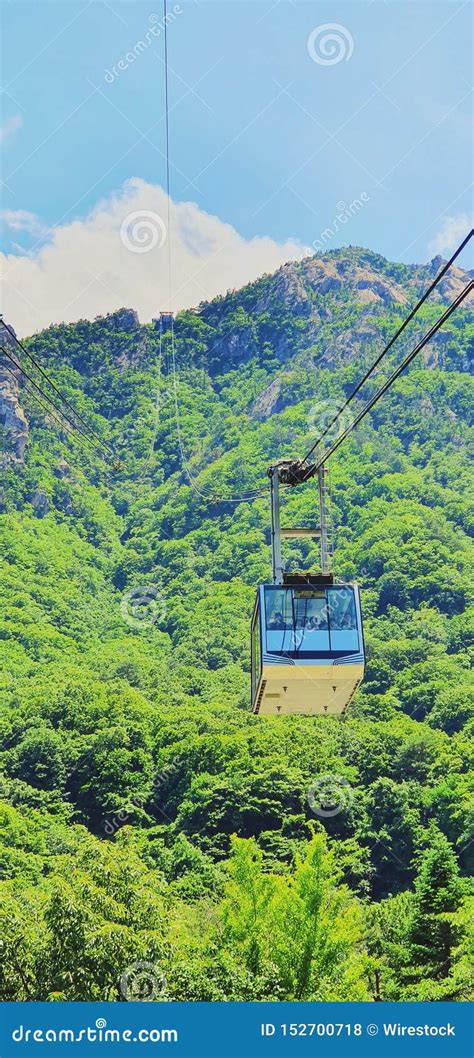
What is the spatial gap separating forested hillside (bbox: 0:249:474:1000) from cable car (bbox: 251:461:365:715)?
8962 mm

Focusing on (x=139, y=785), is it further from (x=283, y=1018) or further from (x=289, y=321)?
(x=289, y=321)

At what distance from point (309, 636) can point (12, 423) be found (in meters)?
82.4

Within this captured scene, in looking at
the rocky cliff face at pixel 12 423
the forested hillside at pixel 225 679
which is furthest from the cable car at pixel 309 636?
the rocky cliff face at pixel 12 423

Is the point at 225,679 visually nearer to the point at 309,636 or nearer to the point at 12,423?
the point at 12,423

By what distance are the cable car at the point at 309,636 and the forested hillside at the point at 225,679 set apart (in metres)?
8.96

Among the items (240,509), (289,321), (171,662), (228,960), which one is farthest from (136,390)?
(228,960)

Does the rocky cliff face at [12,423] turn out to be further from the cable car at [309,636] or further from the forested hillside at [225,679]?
the cable car at [309,636]

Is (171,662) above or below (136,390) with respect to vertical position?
below

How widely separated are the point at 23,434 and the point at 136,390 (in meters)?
23.7

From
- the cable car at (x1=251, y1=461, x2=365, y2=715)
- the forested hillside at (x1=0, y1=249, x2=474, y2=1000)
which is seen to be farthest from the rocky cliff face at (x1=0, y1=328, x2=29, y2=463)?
the cable car at (x1=251, y1=461, x2=365, y2=715)

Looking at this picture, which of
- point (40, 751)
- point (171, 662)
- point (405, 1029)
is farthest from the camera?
point (171, 662)

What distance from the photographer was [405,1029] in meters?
24.9

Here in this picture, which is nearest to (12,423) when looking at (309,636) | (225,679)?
(225,679)

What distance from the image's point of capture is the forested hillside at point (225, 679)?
31.7 meters
